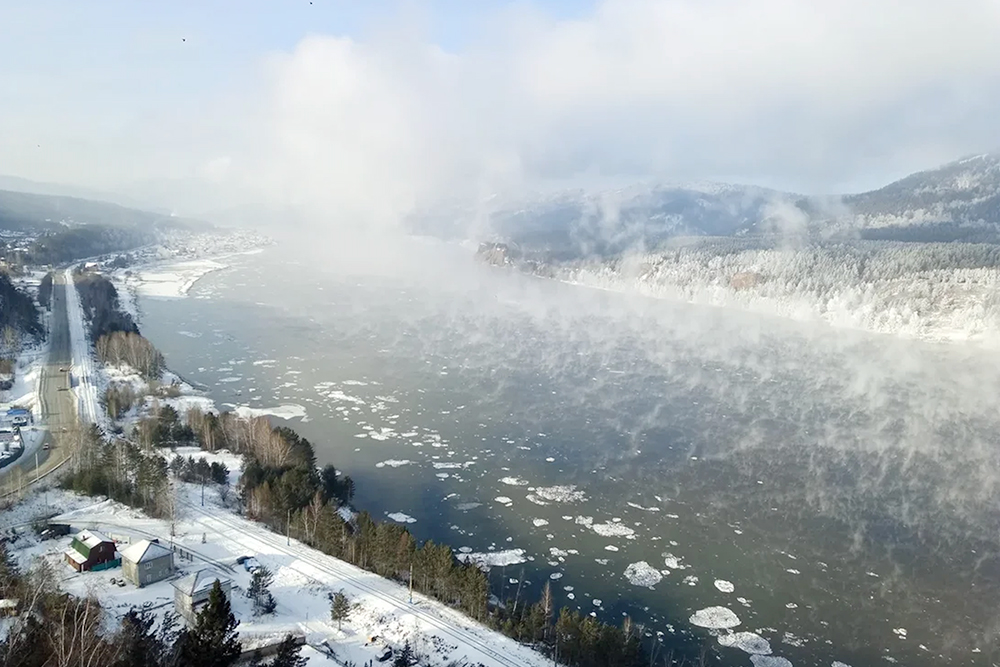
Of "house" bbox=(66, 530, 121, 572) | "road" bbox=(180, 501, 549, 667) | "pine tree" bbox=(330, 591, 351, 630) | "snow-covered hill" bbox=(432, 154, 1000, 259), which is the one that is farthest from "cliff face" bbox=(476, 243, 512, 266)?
"pine tree" bbox=(330, 591, 351, 630)

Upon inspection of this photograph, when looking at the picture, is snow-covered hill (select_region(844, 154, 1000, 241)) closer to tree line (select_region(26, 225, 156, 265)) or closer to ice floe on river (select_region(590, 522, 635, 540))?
ice floe on river (select_region(590, 522, 635, 540))

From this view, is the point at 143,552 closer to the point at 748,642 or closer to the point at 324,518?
the point at 324,518

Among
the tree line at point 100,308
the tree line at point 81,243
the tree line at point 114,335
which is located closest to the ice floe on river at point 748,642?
the tree line at point 114,335

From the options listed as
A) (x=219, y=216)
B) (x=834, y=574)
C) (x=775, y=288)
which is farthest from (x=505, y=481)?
(x=219, y=216)

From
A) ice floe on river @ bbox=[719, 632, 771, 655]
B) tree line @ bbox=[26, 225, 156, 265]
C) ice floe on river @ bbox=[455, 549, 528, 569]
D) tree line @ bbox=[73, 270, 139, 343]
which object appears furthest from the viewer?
tree line @ bbox=[26, 225, 156, 265]

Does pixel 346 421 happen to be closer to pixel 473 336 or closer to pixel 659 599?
pixel 659 599
